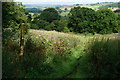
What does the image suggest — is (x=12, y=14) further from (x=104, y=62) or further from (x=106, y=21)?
(x=106, y=21)

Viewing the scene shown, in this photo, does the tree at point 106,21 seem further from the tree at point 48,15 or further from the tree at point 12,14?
the tree at point 12,14

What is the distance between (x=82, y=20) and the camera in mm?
42906

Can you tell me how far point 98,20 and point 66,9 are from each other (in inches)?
1105

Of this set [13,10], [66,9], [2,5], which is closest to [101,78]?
[2,5]

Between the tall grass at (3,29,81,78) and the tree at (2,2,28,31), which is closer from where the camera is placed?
the tall grass at (3,29,81,78)

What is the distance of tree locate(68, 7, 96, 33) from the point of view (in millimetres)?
40434

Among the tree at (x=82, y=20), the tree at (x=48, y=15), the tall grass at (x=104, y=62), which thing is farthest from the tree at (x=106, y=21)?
the tall grass at (x=104, y=62)

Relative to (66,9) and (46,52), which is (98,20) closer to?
(66,9)

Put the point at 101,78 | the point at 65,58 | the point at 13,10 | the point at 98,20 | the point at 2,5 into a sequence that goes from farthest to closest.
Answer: the point at 98,20 < the point at 13,10 < the point at 2,5 < the point at 65,58 < the point at 101,78

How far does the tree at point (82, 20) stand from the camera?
133 feet

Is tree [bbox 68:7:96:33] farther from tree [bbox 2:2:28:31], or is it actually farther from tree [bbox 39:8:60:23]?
tree [bbox 2:2:28:31]

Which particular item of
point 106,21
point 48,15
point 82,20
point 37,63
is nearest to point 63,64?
point 37,63

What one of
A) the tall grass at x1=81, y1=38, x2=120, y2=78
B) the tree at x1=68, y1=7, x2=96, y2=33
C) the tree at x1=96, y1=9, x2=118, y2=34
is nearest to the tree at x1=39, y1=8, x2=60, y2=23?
the tree at x1=68, y1=7, x2=96, y2=33

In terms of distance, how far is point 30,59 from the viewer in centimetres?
505
